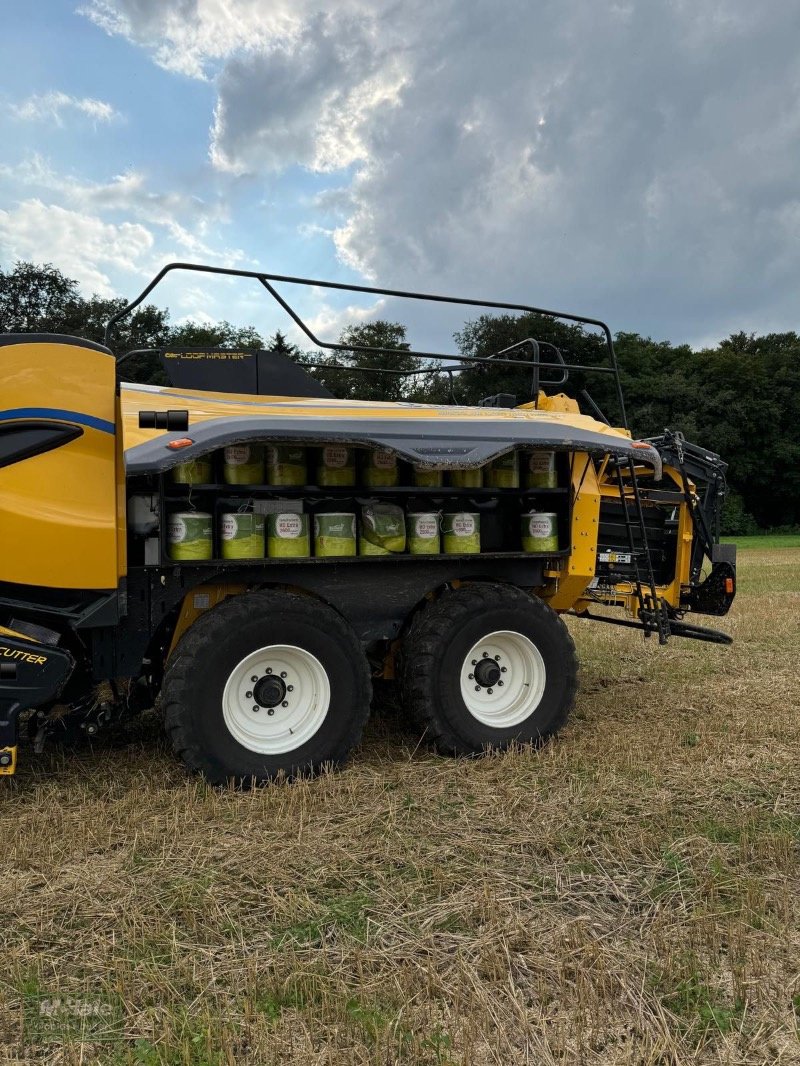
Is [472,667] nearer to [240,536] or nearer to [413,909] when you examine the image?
[240,536]

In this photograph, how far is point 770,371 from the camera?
2032 inches

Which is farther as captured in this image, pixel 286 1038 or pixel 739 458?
pixel 739 458

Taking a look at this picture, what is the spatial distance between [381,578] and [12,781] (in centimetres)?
219

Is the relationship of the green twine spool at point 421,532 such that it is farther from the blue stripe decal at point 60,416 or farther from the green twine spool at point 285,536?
the blue stripe decal at point 60,416

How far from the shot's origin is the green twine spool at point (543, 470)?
4820 mm

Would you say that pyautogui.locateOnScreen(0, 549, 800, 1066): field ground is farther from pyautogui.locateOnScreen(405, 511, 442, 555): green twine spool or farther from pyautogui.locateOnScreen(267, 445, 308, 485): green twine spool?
pyautogui.locateOnScreen(267, 445, 308, 485): green twine spool

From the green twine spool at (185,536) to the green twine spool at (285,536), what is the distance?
36 centimetres

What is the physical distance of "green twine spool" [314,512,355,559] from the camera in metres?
4.25

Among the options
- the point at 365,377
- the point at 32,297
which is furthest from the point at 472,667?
the point at 32,297

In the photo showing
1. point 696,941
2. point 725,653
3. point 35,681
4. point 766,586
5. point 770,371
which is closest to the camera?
point 696,941

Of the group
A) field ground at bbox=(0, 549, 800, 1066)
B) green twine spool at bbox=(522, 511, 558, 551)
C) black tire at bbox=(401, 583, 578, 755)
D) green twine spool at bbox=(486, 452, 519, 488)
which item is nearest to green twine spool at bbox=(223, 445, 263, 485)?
black tire at bbox=(401, 583, 578, 755)

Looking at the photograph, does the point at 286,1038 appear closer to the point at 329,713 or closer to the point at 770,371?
the point at 329,713

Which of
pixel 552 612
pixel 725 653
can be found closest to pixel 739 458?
pixel 725 653

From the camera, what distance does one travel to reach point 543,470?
482 centimetres
